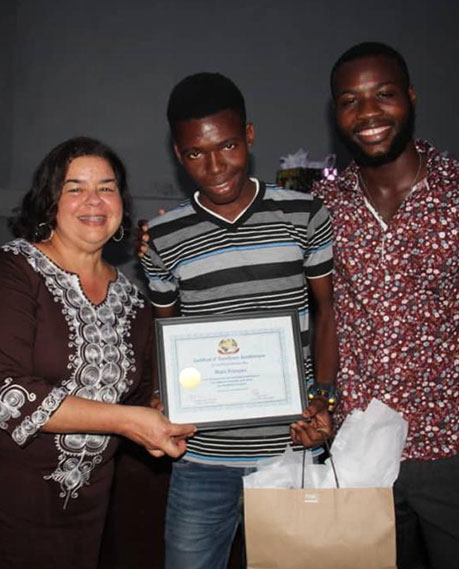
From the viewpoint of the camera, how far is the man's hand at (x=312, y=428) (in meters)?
1.64

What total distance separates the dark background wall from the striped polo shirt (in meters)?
2.96

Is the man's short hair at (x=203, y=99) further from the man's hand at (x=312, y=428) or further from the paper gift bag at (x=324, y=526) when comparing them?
the paper gift bag at (x=324, y=526)

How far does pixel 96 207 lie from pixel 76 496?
2.86ft

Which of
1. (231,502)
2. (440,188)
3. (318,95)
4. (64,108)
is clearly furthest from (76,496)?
(318,95)

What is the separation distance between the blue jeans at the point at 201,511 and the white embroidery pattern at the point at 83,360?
0.94ft

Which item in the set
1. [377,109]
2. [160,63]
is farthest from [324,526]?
[160,63]

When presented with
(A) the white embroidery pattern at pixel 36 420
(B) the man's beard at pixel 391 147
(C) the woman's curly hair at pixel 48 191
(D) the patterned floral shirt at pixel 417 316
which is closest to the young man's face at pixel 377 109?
(B) the man's beard at pixel 391 147

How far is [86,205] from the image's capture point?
179 centimetres

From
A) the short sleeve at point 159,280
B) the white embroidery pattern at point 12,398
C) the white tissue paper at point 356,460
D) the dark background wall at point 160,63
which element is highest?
the dark background wall at point 160,63

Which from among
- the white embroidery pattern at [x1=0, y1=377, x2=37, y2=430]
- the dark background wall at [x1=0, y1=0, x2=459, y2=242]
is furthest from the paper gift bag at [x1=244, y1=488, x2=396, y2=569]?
the dark background wall at [x1=0, y1=0, x2=459, y2=242]

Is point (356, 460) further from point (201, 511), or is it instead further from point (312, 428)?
point (201, 511)

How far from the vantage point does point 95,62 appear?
4.49 meters

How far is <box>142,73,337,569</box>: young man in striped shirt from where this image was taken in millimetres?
1712

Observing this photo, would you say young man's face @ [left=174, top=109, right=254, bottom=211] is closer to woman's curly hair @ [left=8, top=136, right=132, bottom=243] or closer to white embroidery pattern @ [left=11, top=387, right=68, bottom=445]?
woman's curly hair @ [left=8, top=136, right=132, bottom=243]
